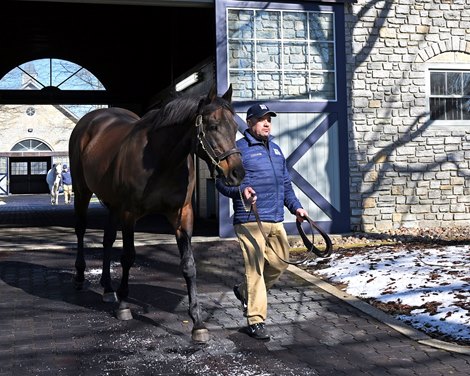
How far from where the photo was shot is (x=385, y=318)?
17.2 feet

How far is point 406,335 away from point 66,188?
919 inches

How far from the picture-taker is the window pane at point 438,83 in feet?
36.4

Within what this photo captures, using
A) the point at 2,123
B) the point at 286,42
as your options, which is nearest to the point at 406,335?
the point at 286,42

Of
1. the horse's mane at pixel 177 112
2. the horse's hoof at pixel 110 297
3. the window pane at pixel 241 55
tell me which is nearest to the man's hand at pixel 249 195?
the horse's mane at pixel 177 112

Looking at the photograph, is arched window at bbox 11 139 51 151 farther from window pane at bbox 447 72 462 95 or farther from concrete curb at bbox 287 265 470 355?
concrete curb at bbox 287 265 470 355

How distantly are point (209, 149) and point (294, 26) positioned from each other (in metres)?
7.01

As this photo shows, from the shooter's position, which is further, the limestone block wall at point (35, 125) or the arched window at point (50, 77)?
the limestone block wall at point (35, 125)

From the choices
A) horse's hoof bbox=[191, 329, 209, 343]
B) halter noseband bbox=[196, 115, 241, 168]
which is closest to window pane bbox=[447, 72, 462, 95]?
halter noseband bbox=[196, 115, 241, 168]

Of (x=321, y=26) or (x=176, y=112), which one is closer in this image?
(x=176, y=112)

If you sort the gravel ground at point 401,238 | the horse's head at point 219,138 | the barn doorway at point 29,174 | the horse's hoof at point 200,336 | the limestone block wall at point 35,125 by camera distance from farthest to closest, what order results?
the barn doorway at point 29,174 → the limestone block wall at point 35,125 → the gravel ground at point 401,238 → the horse's hoof at point 200,336 → the horse's head at point 219,138

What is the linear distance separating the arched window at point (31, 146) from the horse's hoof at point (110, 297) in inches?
1509

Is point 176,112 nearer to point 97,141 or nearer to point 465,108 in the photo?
point 97,141

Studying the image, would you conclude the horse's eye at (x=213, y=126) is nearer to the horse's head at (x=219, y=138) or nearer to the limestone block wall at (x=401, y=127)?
A: the horse's head at (x=219, y=138)

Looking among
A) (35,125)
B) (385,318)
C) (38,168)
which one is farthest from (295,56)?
(38,168)
